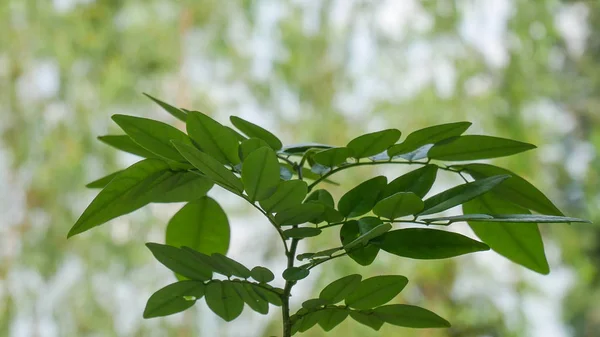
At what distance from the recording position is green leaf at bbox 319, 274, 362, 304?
394mm

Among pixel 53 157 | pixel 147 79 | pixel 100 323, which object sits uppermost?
pixel 147 79

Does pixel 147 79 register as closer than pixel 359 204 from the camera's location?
No

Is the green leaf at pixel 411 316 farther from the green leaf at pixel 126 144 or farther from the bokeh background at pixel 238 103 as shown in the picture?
the bokeh background at pixel 238 103

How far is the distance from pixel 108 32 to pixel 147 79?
224mm

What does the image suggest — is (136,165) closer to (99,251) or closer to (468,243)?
(468,243)

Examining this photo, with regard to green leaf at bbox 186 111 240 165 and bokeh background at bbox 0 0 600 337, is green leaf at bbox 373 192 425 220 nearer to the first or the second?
green leaf at bbox 186 111 240 165

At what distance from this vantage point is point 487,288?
2.81 meters

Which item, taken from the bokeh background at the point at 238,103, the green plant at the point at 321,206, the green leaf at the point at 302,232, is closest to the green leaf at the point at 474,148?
the green plant at the point at 321,206

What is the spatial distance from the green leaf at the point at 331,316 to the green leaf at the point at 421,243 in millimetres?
59

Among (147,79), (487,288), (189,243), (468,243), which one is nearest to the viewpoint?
(468,243)

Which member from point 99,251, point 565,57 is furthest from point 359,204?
point 565,57

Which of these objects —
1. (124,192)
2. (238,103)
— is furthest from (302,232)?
(238,103)

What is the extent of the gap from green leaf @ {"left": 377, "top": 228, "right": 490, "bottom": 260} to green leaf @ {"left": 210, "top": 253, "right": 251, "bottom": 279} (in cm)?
8

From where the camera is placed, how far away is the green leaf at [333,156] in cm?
42
